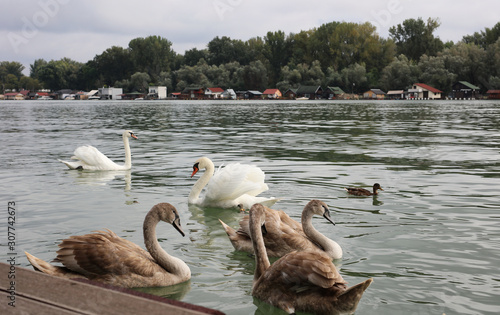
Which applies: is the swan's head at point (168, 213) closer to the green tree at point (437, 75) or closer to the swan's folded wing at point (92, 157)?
the swan's folded wing at point (92, 157)

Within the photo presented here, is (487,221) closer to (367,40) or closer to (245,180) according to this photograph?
(245,180)

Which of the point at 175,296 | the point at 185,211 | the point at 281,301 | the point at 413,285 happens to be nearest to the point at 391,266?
the point at 413,285

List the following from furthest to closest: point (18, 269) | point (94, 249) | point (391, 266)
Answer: point (391, 266) < point (94, 249) < point (18, 269)

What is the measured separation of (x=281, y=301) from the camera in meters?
5.96

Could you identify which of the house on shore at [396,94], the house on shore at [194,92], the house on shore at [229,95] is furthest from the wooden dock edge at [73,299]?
the house on shore at [194,92]

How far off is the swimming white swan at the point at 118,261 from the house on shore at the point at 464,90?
136 meters

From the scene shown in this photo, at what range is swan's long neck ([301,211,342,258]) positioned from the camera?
25.0 feet

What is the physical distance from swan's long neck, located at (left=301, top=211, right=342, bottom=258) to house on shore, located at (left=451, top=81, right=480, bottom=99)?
13472 cm

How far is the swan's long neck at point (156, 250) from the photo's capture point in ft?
22.1

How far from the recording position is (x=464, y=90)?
443 ft

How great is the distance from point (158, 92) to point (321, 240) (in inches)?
7188

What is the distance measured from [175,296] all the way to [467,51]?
146 meters

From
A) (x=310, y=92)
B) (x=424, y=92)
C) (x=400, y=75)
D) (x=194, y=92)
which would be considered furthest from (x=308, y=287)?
(x=194, y=92)

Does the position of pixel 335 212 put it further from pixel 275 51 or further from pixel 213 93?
pixel 275 51
